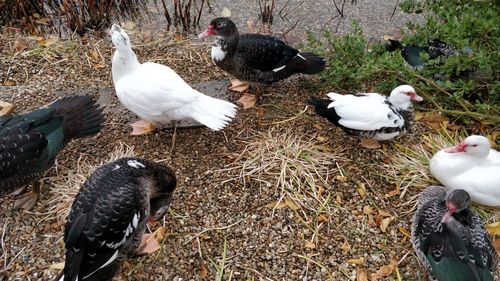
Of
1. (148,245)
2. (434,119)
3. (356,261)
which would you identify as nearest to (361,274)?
(356,261)

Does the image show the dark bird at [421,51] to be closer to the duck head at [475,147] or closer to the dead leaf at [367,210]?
the duck head at [475,147]

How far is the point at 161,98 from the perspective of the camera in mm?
3012

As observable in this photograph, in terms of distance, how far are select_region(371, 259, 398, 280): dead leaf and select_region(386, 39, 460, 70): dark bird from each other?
5.44 ft

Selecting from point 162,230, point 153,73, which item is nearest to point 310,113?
point 153,73

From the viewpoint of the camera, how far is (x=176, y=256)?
2.62m

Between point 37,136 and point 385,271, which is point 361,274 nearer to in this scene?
point 385,271

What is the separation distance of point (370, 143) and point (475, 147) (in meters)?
0.68

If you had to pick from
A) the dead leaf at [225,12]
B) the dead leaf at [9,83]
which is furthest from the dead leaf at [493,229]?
the dead leaf at [9,83]

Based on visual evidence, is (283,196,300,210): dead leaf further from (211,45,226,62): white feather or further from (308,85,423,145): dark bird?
(211,45,226,62): white feather

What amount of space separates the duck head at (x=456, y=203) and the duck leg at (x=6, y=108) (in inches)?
119

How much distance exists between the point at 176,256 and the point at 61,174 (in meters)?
1.05

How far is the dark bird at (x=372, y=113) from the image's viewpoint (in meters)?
3.06

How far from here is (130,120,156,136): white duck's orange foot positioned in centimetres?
329

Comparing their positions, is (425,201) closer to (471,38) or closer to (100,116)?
(471,38)
